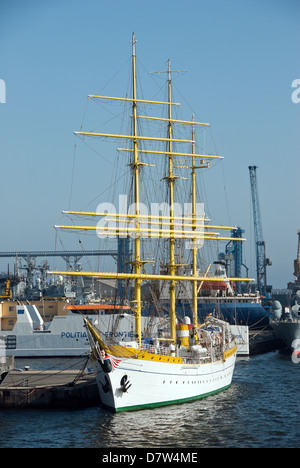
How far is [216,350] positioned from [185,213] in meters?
19.6

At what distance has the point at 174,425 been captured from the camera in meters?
37.2

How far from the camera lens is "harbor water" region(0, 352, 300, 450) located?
33.2 m

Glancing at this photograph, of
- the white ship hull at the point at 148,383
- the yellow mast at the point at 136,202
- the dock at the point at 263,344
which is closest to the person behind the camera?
the white ship hull at the point at 148,383

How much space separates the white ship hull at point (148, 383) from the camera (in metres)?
39.9

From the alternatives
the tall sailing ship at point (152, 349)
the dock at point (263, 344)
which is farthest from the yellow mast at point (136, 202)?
the dock at point (263, 344)

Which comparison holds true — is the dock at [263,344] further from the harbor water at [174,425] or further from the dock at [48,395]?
the dock at [48,395]

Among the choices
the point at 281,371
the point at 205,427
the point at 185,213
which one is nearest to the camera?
the point at 205,427

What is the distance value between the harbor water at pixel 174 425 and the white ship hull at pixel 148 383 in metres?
0.73

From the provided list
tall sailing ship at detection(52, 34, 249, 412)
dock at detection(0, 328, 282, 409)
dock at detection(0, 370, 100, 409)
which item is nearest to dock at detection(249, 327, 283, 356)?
tall sailing ship at detection(52, 34, 249, 412)

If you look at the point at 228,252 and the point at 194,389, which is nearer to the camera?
the point at 194,389

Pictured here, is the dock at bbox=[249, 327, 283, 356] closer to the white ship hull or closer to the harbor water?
the harbor water

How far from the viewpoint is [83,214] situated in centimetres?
5294

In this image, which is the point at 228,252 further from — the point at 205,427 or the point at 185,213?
the point at 205,427
